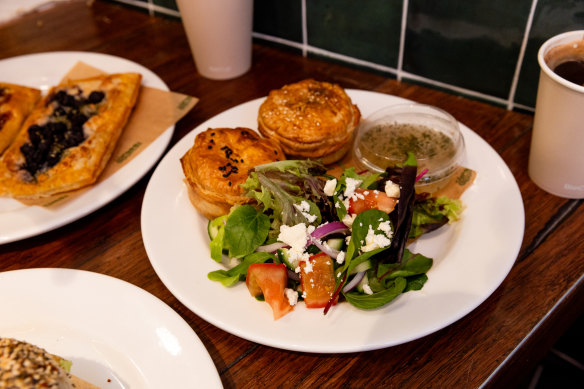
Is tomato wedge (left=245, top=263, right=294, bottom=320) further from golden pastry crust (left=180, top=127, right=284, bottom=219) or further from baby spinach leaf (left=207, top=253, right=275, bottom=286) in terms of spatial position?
golden pastry crust (left=180, top=127, right=284, bottom=219)

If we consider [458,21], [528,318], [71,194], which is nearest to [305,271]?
[528,318]

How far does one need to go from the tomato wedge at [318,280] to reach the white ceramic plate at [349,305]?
0.03 meters

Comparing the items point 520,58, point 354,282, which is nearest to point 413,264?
point 354,282

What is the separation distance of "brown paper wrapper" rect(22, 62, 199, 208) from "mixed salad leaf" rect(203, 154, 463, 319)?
0.70 metres

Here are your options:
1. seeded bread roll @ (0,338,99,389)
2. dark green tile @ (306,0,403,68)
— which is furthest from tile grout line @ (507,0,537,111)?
seeded bread roll @ (0,338,99,389)

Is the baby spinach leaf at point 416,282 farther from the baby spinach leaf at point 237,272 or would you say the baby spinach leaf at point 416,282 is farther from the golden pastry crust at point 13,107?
the golden pastry crust at point 13,107

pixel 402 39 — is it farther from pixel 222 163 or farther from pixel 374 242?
pixel 374 242

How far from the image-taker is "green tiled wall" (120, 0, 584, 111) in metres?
2.21

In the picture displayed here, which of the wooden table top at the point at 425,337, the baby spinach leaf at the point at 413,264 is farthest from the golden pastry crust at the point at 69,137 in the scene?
the baby spinach leaf at the point at 413,264

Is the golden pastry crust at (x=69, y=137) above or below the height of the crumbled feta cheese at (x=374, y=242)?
below

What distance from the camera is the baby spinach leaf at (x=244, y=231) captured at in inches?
65.1

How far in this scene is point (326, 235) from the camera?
167 cm

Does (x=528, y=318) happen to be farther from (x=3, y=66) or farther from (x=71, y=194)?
(x=3, y=66)

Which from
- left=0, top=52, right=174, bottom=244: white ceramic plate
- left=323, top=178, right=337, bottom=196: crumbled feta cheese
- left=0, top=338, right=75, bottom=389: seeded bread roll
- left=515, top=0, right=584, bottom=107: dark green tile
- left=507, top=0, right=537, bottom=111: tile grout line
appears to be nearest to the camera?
left=0, top=338, right=75, bottom=389: seeded bread roll
